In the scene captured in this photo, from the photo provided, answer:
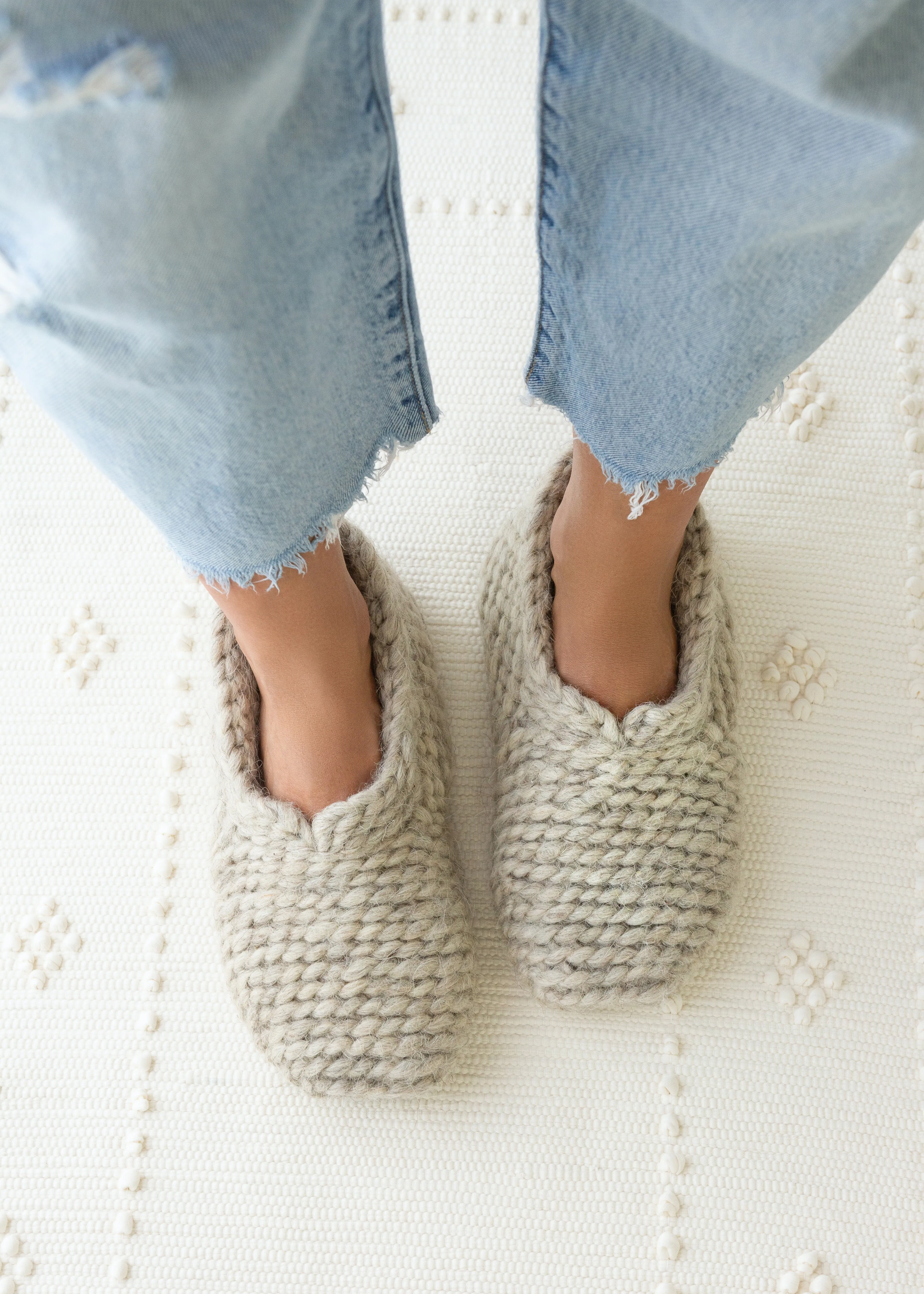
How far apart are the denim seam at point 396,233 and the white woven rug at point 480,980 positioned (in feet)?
0.96

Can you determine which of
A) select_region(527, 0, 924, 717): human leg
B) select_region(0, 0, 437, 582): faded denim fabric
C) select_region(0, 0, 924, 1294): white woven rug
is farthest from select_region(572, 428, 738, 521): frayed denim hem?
select_region(0, 0, 924, 1294): white woven rug

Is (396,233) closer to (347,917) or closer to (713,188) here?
(713,188)

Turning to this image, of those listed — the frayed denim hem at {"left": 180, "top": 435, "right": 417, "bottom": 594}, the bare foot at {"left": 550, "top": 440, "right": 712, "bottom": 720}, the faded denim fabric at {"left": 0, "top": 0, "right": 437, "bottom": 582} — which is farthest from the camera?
the bare foot at {"left": 550, "top": 440, "right": 712, "bottom": 720}

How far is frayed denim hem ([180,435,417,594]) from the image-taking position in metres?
0.42

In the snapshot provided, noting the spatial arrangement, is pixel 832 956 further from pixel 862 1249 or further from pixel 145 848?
pixel 145 848

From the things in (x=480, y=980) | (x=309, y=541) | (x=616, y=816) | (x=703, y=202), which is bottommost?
(x=480, y=980)

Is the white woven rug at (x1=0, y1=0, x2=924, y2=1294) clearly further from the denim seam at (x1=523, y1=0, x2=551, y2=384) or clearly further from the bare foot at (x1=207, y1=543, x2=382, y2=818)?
the denim seam at (x1=523, y1=0, x2=551, y2=384)

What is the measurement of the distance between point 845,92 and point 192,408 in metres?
0.22

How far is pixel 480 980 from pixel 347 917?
130 mm

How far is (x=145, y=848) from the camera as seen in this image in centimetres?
68

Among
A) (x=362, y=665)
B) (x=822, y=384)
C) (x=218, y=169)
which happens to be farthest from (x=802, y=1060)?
(x=218, y=169)

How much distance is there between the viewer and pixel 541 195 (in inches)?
14.4

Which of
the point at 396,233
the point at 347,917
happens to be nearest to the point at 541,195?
the point at 396,233

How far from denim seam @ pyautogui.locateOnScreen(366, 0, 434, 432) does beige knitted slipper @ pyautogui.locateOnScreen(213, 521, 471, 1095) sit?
0.22m
